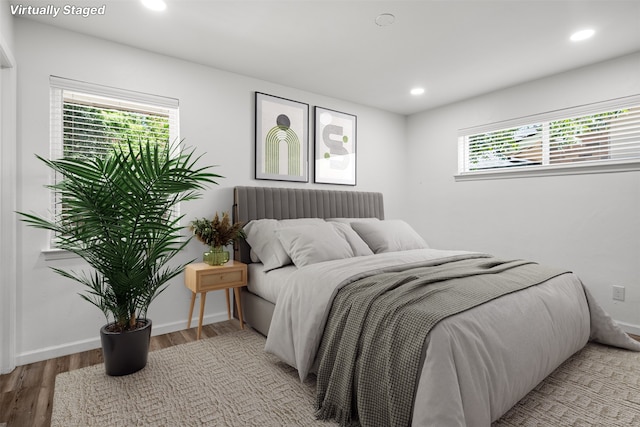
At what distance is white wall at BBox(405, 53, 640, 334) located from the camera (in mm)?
3023

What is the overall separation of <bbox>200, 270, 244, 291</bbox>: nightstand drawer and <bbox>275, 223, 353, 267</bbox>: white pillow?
0.50 metres

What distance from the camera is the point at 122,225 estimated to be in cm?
205

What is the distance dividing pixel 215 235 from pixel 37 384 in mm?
1461

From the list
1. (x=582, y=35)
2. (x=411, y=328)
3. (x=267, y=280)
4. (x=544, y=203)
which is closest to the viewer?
(x=411, y=328)

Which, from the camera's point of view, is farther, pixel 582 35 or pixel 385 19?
pixel 582 35

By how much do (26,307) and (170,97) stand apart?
6.48 ft

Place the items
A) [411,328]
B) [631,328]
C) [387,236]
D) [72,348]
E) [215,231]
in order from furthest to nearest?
[387,236], [631,328], [215,231], [72,348], [411,328]

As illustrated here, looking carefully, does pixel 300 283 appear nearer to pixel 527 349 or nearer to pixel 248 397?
pixel 248 397

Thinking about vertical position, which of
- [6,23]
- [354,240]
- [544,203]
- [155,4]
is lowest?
[354,240]

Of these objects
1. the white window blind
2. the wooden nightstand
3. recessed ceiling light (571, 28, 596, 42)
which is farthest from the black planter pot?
recessed ceiling light (571, 28, 596, 42)

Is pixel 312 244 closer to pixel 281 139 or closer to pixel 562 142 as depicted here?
pixel 281 139

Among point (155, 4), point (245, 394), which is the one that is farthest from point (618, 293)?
point (155, 4)

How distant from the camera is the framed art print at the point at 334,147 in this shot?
400cm

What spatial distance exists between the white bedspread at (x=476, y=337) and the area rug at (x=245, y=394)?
0.45 feet
